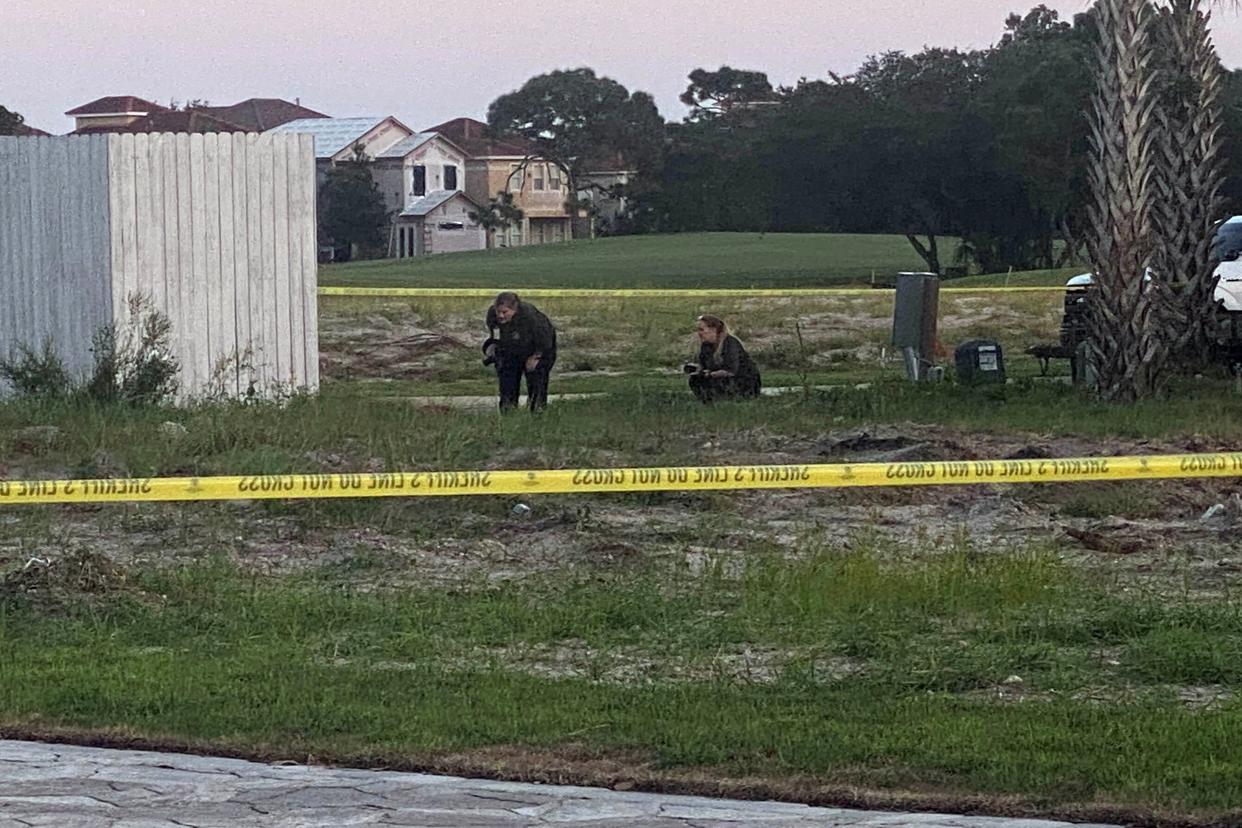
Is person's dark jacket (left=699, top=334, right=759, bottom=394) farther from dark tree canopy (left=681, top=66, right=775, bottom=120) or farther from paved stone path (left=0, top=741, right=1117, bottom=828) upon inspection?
dark tree canopy (left=681, top=66, right=775, bottom=120)

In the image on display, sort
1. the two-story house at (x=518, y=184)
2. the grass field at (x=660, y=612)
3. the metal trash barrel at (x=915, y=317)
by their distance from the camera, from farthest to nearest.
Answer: the two-story house at (x=518, y=184) < the metal trash barrel at (x=915, y=317) < the grass field at (x=660, y=612)

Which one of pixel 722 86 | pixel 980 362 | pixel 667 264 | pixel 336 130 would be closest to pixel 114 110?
pixel 336 130

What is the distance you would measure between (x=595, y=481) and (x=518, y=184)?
88.2 metres

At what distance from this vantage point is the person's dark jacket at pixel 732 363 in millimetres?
16875

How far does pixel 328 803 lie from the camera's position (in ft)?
19.6

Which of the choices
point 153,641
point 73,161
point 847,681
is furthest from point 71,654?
point 73,161

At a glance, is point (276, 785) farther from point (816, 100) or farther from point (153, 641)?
point (816, 100)

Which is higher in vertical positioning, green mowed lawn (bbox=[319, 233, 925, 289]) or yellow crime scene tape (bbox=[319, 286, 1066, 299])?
green mowed lawn (bbox=[319, 233, 925, 289])

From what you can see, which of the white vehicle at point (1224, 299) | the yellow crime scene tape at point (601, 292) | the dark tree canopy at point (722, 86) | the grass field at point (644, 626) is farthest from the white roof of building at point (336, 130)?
the grass field at point (644, 626)

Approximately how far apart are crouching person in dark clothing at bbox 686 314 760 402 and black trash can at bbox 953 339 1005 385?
2.94 meters

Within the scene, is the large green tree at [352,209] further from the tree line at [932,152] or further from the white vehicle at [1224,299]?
the white vehicle at [1224,299]

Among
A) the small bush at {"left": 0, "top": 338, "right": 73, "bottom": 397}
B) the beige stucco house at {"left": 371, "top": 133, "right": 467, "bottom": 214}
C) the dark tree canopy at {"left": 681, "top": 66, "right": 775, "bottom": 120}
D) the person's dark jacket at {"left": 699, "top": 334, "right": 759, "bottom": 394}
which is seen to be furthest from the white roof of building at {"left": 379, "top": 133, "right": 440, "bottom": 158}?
the person's dark jacket at {"left": 699, "top": 334, "right": 759, "bottom": 394}

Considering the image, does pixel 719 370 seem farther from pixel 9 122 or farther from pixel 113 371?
pixel 9 122

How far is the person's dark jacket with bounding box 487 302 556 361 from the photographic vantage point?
1659cm
